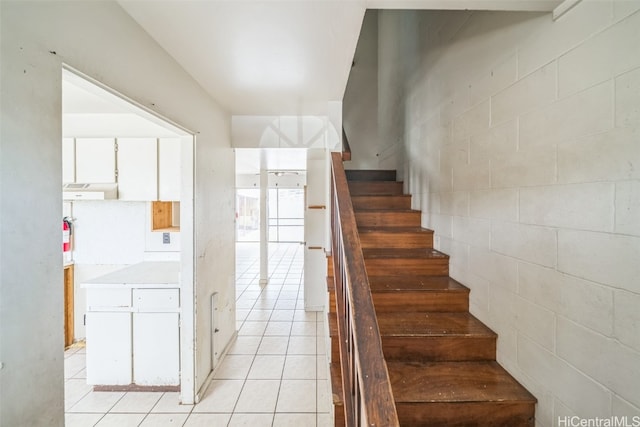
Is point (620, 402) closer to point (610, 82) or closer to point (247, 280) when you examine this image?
point (610, 82)

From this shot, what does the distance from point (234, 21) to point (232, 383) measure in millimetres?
2762

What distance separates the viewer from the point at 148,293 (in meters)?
2.43

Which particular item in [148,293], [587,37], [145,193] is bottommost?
[148,293]

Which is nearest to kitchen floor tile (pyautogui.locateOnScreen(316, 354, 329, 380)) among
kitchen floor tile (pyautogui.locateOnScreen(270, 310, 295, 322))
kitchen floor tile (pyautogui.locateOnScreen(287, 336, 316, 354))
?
kitchen floor tile (pyautogui.locateOnScreen(287, 336, 316, 354))

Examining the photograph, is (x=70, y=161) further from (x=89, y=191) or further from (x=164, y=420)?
(x=164, y=420)

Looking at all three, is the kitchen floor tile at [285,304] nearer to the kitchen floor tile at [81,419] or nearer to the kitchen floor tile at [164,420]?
the kitchen floor tile at [164,420]

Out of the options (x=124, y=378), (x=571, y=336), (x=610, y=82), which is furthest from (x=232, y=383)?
(x=610, y=82)

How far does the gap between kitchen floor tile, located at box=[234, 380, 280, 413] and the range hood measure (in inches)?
92.6

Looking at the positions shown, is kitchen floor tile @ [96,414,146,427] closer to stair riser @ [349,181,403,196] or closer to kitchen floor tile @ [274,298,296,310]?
kitchen floor tile @ [274,298,296,310]

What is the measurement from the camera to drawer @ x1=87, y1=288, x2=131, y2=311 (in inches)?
96.3

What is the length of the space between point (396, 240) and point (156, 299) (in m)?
2.12

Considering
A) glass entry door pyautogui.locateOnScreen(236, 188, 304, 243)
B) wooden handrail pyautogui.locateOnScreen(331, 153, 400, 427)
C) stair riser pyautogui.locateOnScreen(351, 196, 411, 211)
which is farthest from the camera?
glass entry door pyautogui.locateOnScreen(236, 188, 304, 243)

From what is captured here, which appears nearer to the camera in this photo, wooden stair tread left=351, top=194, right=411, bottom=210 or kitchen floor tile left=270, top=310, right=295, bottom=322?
wooden stair tread left=351, top=194, right=411, bottom=210

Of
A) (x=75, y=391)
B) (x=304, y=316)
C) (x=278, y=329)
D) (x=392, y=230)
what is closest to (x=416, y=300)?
(x=392, y=230)
